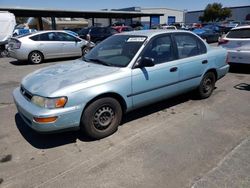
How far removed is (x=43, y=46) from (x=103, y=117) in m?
8.54

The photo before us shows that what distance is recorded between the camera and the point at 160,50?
4457mm

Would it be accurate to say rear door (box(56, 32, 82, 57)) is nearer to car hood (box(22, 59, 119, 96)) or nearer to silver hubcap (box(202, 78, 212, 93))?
car hood (box(22, 59, 119, 96))

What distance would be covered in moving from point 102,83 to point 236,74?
6237 mm

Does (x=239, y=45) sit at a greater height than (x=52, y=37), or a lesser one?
lesser

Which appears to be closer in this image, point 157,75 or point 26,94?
point 26,94

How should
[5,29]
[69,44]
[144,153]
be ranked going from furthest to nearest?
[5,29], [69,44], [144,153]

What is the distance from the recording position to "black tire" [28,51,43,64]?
1103cm

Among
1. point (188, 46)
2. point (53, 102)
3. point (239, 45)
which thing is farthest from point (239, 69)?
point (53, 102)

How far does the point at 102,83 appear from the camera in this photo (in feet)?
11.7

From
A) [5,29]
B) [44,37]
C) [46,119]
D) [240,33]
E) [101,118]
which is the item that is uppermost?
[5,29]

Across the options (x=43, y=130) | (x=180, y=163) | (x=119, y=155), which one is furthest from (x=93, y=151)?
(x=180, y=163)

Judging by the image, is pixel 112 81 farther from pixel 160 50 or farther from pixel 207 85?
pixel 207 85

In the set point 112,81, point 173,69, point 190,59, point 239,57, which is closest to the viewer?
point 112,81

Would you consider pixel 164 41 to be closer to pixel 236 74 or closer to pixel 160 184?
pixel 160 184
